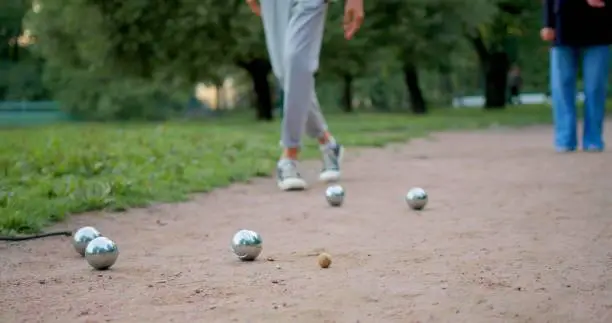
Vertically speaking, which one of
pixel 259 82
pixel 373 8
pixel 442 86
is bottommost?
pixel 442 86

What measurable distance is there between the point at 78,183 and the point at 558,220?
10.4ft

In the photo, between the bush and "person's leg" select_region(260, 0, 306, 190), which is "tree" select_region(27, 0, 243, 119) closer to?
the bush

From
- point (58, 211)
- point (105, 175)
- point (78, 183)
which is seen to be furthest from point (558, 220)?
point (105, 175)

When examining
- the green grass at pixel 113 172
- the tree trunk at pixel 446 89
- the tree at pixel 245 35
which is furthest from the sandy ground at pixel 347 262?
the tree trunk at pixel 446 89

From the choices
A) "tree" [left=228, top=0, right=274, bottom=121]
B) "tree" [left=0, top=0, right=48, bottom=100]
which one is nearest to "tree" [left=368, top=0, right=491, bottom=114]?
"tree" [left=228, top=0, right=274, bottom=121]

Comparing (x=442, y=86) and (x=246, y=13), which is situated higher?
(x=246, y=13)

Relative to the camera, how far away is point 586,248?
353cm

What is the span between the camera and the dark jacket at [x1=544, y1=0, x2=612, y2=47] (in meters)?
8.78

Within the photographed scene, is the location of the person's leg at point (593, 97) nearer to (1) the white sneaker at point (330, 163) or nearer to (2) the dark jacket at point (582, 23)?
(2) the dark jacket at point (582, 23)

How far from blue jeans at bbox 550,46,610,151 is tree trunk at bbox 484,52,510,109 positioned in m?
25.5

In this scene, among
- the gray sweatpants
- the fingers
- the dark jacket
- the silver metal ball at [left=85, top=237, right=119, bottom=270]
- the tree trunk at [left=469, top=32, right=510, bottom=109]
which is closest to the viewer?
the silver metal ball at [left=85, top=237, right=119, bottom=270]

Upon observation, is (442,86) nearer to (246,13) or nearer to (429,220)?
(246,13)

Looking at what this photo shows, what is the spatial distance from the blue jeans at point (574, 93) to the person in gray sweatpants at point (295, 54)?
3327 mm

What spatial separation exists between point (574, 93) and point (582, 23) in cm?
75
